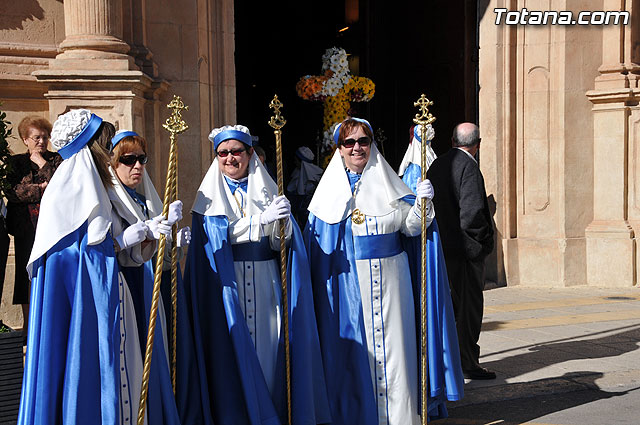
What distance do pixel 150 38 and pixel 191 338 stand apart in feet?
16.0

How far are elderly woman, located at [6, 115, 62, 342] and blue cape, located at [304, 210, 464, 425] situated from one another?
285 cm

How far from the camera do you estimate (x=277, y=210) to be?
15.0 ft

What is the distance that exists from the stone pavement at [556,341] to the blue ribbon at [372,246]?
1326 mm

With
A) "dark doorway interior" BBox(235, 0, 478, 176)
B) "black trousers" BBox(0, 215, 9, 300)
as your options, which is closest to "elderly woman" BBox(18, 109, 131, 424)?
"black trousers" BBox(0, 215, 9, 300)

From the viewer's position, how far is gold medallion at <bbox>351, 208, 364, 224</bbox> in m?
4.95

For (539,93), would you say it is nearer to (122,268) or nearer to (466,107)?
(466,107)

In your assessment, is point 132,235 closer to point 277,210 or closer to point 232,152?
point 277,210

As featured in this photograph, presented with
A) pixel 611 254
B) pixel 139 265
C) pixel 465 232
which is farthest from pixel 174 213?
pixel 611 254

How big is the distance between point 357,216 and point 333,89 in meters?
5.52

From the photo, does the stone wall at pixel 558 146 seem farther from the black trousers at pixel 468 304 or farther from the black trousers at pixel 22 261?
the black trousers at pixel 22 261

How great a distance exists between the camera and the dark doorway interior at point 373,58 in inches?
535

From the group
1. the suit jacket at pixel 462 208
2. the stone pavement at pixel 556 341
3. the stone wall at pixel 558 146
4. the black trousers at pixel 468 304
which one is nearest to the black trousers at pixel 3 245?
the suit jacket at pixel 462 208

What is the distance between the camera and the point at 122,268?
4184 millimetres

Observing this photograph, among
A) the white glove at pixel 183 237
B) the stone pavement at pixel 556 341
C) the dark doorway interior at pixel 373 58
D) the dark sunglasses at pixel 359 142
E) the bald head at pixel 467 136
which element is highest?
the dark doorway interior at pixel 373 58
